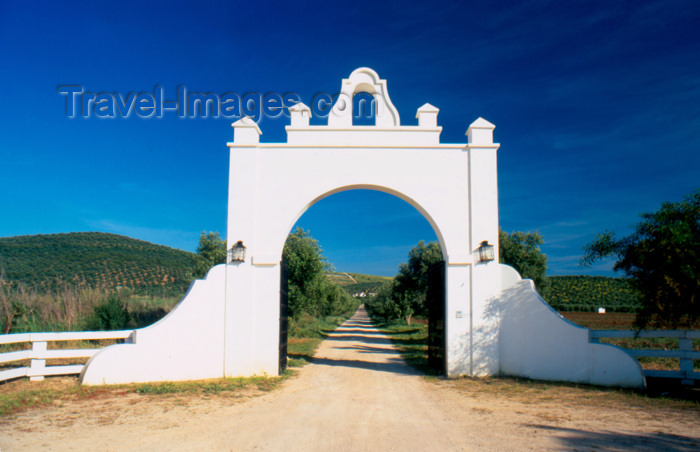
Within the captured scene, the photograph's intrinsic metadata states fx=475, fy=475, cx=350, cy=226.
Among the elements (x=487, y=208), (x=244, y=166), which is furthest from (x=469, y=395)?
(x=244, y=166)

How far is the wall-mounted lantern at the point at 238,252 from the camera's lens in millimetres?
9758

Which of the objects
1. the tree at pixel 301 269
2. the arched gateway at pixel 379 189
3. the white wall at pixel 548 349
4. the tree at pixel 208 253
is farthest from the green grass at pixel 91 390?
the tree at pixel 208 253

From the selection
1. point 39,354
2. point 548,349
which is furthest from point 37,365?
point 548,349

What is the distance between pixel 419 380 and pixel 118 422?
5759 mm

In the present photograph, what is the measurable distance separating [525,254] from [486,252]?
12044 millimetres

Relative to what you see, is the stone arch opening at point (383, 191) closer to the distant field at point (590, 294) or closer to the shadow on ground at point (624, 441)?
the shadow on ground at point (624, 441)

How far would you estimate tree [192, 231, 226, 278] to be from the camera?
78.3 feet

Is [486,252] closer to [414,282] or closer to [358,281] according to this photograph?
[414,282]

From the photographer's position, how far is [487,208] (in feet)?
33.2

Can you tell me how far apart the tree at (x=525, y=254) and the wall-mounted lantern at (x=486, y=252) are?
11.5m

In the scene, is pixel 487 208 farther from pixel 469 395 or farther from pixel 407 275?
pixel 407 275

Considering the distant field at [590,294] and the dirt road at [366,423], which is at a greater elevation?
the dirt road at [366,423]

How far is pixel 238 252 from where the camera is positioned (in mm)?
9766

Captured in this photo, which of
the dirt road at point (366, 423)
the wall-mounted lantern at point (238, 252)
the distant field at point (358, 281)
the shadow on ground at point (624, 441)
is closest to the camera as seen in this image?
the shadow on ground at point (624, 441)
